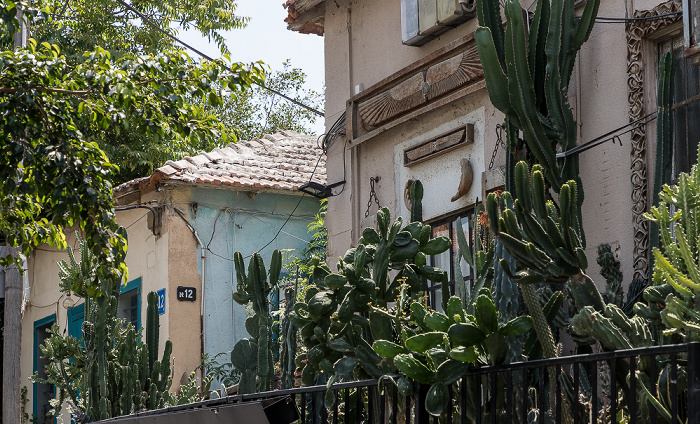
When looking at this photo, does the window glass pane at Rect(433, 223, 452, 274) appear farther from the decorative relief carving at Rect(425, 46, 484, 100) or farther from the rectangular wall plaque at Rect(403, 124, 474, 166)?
the decorative relief carving at Rect(425, 46, 484, 100)

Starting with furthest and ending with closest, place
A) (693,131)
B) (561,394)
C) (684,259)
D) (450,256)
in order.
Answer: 1. (450,256)
2. (693,131)
3. (561,394)
4. (684,259)

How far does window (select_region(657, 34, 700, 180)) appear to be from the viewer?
6.61 meters

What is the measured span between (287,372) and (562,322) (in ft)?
7.25

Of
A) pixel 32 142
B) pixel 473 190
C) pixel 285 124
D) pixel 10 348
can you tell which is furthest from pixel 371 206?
pixel 285 124

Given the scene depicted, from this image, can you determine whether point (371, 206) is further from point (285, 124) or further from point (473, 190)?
point (285, 124)

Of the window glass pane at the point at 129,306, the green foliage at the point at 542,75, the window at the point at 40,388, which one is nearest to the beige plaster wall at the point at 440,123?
the green foliage at the point at 542,75

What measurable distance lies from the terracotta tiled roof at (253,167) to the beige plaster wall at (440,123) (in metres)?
2.21

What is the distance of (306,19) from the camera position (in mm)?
10648

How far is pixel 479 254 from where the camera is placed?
19.1 feet

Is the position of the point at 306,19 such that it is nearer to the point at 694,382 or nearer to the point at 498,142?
the point at 498,142

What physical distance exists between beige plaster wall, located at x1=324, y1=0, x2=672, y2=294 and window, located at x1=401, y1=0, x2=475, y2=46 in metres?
0.11

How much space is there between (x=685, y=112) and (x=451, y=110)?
7.82 feet

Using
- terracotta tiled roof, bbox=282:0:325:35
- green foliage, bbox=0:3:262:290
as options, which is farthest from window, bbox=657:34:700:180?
terracotta tiled roof, bbox=282:0:325:35

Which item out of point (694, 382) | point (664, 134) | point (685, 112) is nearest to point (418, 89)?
point (685, 112)
